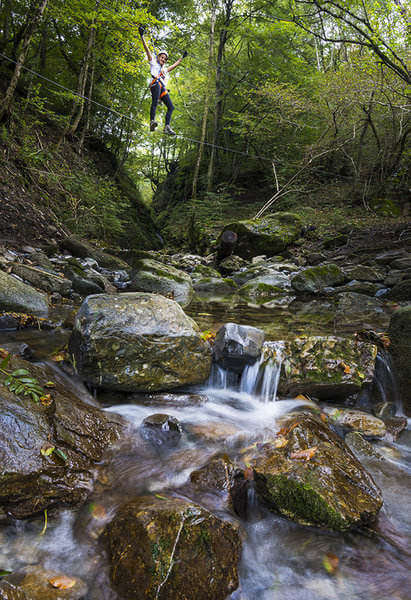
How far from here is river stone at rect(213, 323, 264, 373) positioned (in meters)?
3.65

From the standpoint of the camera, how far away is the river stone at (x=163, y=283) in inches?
276

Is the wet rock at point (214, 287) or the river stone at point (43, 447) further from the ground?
the wet rock at point (214, 287)

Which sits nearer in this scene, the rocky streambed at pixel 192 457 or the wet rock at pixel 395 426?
the rocky streambed at pixel 192 457

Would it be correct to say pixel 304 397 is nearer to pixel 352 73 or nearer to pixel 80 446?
pixel 80 446

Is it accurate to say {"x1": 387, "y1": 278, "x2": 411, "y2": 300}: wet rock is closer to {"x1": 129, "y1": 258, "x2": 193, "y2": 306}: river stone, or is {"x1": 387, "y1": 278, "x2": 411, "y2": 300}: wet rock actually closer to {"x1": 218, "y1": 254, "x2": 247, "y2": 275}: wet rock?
{"x1": 129, "y1": 258, "x2": 193, "y2": 306}: river stone

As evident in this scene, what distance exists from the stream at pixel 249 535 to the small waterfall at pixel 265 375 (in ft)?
2.00

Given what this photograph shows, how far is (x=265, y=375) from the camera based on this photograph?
3.65 metres

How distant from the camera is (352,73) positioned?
10.5m

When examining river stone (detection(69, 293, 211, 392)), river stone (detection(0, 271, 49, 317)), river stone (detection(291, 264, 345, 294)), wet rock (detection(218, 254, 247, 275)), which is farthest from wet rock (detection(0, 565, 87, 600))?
wet rock (detection(218, 254, 247, 275))

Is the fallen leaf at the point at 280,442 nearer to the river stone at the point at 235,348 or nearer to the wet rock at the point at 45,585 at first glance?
the river stone at the point at 235,348

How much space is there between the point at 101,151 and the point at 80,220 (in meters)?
8.12

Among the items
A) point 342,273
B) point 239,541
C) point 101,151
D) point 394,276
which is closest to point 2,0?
point 101,151

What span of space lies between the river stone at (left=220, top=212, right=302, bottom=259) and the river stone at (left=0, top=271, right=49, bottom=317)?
342 inches

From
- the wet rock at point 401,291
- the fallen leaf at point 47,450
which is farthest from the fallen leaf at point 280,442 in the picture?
the wet rock at point 401,291
